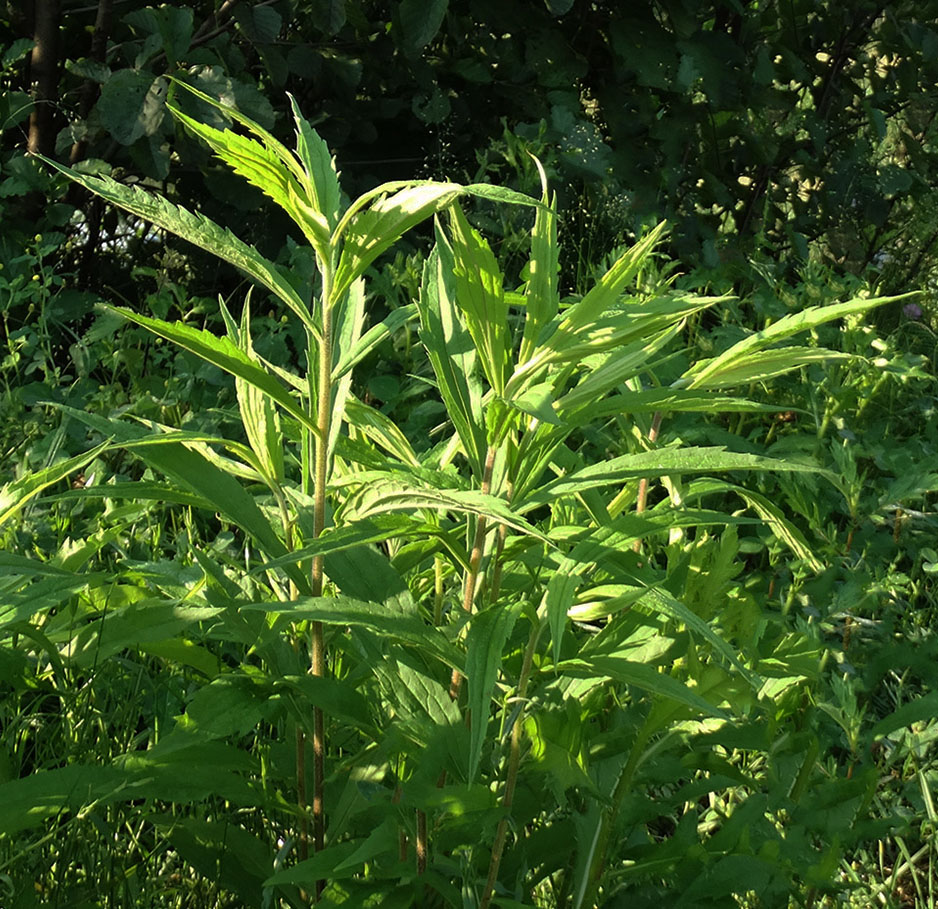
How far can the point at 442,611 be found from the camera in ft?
4.50

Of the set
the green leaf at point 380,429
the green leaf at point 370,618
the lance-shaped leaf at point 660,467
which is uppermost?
the lance-shaped leaf at point 660,467

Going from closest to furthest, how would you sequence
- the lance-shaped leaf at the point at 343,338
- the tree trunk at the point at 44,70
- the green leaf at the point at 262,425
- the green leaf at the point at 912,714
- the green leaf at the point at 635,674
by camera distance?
the green leaf at the point at 635,674
the lance-shaped leaf at the point at 343,338
the green leaf at the point at 262,425
the green leaf at the point at 912,714
the tree trunk at the point at 44,70

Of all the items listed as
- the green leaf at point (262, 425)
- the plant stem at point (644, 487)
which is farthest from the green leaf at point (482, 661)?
the plant stem at point (644, 487)

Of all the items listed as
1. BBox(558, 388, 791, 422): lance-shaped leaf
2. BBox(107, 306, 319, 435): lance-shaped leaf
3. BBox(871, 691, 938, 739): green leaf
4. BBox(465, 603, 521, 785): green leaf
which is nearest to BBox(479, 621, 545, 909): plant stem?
BBox(465, 603, 521, 785): green leaf

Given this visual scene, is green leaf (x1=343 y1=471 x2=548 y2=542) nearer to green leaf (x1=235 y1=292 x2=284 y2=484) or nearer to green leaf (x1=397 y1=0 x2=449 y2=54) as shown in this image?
green leaf (x1=235 y1=292 x2=284 y2=484)

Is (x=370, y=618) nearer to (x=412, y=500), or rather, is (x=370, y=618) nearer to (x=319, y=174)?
(x=412, y=500)

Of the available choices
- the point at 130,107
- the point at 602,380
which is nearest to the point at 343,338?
the point at 602,380

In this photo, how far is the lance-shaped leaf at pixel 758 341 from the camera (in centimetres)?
108

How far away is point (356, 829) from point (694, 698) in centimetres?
51

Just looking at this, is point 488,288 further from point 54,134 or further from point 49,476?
point 54,134

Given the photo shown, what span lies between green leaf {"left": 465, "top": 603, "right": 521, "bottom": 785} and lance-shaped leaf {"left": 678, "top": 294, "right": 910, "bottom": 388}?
360 mm

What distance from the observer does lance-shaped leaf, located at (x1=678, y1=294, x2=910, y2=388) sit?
1.08 meters

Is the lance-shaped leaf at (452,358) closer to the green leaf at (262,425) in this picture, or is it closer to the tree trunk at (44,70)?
the green leaf at (262,425)

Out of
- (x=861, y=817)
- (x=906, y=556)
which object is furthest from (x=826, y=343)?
(x=861, y=817)
